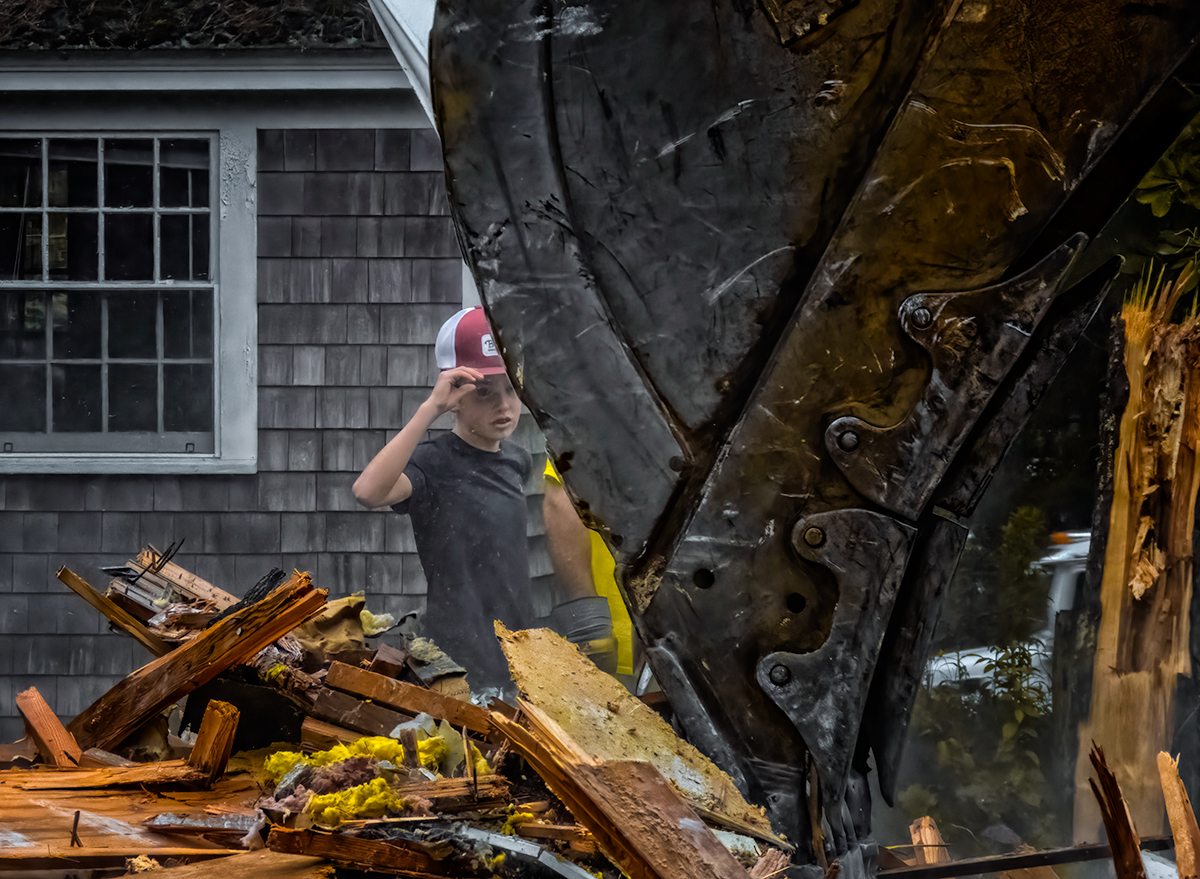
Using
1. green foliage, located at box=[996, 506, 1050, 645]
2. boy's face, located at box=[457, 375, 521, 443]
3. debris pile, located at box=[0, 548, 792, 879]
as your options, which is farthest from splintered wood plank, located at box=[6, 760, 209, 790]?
green foliage, located at box=[996, 506, 1050, 645]

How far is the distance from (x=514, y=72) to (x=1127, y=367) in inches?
89.0

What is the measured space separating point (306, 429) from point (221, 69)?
6.19ft

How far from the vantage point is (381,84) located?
439 cm

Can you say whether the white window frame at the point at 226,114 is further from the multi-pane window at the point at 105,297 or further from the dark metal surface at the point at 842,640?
the dark metal surface at the point at 842,640

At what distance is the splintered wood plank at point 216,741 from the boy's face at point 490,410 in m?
2.29

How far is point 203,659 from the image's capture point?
1.77 metres

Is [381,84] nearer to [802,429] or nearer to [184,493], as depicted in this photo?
[184,493]

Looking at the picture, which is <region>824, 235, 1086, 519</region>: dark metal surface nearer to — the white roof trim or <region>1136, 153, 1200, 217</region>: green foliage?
<region>1136, 153, 1200, 217</region>: green foliage

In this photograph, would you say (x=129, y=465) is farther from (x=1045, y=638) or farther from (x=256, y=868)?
(x=1045, y=638)

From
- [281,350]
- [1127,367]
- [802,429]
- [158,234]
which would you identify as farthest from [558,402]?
[158,234]

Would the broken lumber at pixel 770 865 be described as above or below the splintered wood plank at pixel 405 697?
above

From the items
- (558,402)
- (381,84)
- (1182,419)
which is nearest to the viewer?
(558,402)

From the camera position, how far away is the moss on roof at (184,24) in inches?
172

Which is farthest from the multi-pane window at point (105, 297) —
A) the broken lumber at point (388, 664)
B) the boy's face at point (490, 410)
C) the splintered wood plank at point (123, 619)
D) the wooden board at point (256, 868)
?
the wooden board at point (256, 868)
